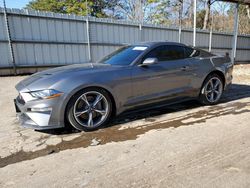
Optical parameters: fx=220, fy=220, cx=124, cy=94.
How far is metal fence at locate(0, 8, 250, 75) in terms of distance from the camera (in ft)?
29.8

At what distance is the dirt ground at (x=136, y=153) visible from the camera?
2.32 meters

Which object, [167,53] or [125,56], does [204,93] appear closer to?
[167,53]

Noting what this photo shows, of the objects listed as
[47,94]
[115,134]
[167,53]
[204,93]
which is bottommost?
[115,134]

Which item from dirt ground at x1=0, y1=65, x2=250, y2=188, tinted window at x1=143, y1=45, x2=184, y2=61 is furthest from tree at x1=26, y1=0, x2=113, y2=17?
dirt ground at x1=0, y1=65, x2=250, y2=188

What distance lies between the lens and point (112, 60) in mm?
4348

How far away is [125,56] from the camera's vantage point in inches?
168

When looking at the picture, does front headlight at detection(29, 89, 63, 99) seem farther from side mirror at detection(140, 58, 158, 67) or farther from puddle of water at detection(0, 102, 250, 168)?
side mirror at detection(140, 58, 158, 67)

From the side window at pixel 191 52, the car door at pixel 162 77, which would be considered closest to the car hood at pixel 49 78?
the car door at pixel 162 77

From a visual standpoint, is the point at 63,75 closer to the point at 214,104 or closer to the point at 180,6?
the point at 214,104

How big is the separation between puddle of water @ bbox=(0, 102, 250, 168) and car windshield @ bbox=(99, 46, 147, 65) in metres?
1.19

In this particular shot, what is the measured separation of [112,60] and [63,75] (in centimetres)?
116

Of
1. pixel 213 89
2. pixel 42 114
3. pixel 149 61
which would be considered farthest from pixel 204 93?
pixel 42 114

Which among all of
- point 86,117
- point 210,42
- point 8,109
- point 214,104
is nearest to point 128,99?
point 86,117

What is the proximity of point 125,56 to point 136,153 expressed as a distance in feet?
6.77
